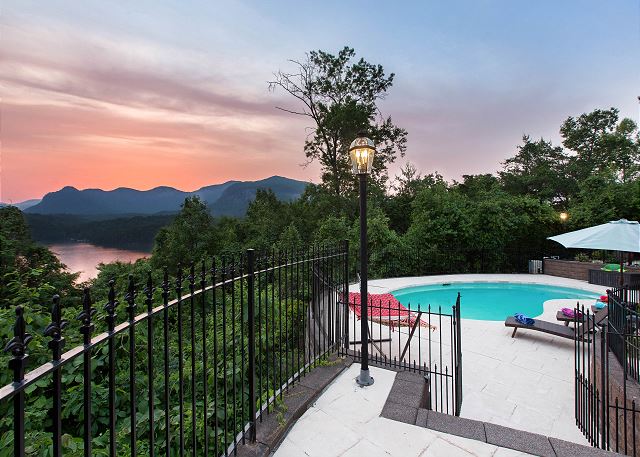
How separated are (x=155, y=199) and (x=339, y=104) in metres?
43.4

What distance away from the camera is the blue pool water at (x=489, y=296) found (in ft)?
36.6

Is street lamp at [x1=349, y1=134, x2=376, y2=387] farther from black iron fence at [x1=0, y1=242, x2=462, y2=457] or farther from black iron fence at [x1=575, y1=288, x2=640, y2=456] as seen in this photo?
black iron fence at [x1=575, y1=288, x2=640, y2=456]

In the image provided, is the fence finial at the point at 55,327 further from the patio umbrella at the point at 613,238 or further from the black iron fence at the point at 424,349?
the patio umbrella at the point at 613,238

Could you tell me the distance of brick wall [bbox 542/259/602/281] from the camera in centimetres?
1318

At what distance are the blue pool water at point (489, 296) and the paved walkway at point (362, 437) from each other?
824 cm

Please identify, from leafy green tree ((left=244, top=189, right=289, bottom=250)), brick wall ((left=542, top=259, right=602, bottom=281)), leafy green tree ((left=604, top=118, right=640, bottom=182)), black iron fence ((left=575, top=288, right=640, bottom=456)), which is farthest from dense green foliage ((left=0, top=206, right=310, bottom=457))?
leafy green tree ((left=604, top=118, right=640, bottom=182))

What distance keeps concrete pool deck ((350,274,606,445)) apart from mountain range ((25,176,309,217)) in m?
19.1

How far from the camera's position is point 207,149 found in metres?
15.1

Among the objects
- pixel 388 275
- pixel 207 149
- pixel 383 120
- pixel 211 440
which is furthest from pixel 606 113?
Answer: pixel 211 440

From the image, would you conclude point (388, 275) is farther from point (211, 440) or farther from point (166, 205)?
point (166, 205)

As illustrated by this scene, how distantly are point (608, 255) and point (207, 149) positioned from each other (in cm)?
1860

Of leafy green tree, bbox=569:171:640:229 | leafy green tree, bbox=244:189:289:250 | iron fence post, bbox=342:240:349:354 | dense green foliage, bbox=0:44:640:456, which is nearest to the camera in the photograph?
dense green foliage, bbox=0:44:640:456

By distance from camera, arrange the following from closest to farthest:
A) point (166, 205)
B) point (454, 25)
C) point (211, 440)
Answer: point (211, 440) < point (454, 25) < point (166, 205)

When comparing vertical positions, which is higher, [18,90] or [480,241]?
[18,90]
